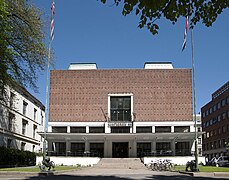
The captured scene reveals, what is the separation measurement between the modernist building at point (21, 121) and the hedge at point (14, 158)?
128 inches

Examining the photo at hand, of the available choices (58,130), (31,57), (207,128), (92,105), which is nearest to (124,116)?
(92,105)

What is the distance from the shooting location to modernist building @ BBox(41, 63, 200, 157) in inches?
2108

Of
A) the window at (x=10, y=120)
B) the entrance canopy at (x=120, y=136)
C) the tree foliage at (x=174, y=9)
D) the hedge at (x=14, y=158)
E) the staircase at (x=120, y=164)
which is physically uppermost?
the tree foliage at (x=174, y=9)

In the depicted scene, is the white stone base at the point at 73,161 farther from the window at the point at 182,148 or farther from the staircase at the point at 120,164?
the window at the point at 182,148

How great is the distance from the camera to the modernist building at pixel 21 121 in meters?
44.7

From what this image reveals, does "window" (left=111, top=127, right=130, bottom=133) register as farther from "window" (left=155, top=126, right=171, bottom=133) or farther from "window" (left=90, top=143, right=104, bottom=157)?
"window" (left=155, top=126, right=171, bottom=133)

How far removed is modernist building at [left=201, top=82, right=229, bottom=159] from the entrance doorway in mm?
26673

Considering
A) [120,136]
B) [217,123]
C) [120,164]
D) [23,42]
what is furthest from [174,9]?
[217,123]

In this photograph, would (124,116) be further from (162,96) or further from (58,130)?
(58,130)

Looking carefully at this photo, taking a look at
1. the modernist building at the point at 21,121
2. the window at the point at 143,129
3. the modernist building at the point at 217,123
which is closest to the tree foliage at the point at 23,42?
the modernist building at the point at 21,121

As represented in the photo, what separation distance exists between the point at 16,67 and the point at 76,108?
30565 mm

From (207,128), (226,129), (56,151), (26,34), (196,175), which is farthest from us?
(207,128)

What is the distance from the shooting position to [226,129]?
76062 mm

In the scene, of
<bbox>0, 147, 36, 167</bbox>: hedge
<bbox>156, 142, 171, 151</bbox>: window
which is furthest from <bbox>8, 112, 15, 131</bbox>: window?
<bbox>156, 142, 171, 151</bbox>: window
